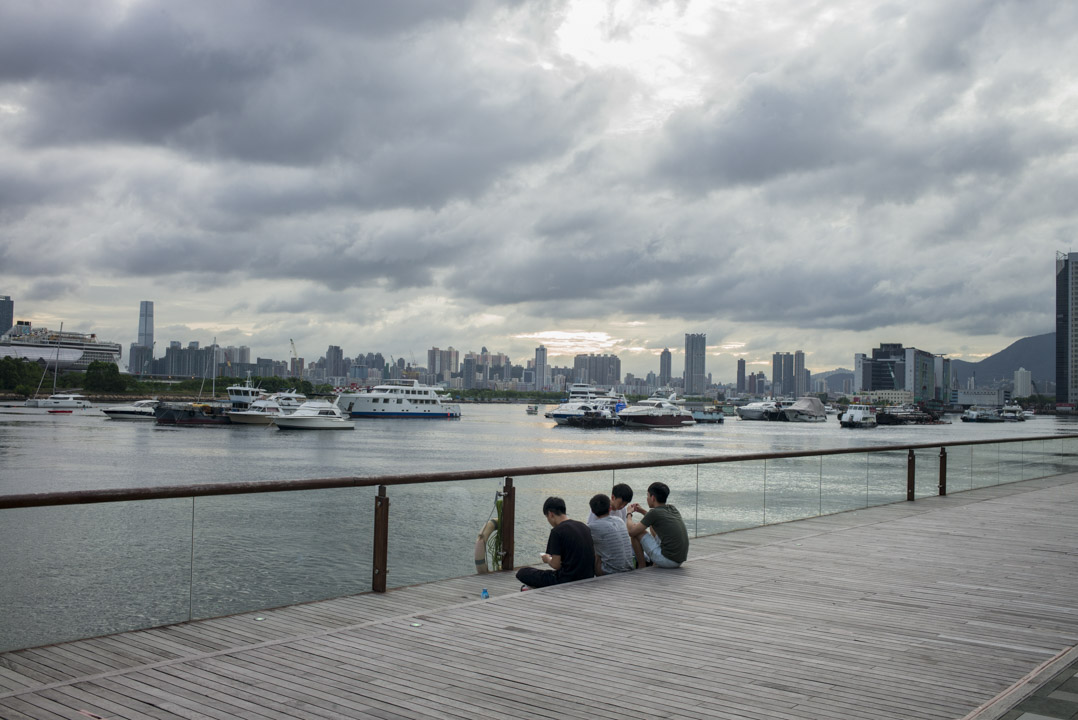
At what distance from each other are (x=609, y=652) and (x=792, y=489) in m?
7.32

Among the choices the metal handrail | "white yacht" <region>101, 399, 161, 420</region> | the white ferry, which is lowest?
"white yacht" <region>101, 399, 161, 420</region>

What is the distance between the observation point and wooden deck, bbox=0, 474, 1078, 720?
13.9 ft

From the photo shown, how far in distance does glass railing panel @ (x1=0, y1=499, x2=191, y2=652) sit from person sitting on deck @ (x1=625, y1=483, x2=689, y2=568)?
14.0 feet

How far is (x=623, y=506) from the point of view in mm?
8539

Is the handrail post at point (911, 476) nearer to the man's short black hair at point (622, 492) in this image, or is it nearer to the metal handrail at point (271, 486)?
the metal handrail at point (271, 486)

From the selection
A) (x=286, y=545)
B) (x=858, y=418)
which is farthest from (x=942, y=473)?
(x=858, y=418)

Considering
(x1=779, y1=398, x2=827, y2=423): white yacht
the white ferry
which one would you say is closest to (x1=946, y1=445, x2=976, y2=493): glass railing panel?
the white ferry

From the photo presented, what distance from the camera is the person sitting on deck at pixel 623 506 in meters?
8.18

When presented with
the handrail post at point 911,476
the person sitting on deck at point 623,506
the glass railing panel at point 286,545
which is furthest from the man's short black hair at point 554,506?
the handrail post at point 911,476

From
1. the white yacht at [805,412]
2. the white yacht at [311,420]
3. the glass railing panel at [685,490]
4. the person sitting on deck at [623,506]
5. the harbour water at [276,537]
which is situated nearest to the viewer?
the harbour water at [276,537]

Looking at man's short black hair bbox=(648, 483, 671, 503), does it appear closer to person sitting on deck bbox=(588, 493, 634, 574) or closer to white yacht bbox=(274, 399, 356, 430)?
person sitting on deck bbox=(588, 493, 634, 574)

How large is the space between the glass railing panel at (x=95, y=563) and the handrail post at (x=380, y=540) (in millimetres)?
1558

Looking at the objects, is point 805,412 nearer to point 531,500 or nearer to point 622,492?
point 622,492

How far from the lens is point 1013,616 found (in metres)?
6.57
